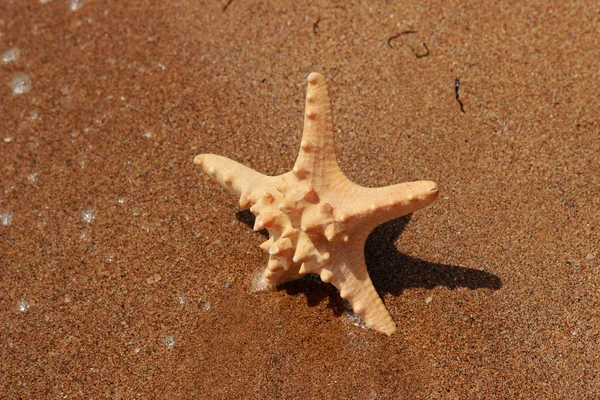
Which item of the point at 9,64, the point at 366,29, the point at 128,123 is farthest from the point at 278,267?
the point at 9,64

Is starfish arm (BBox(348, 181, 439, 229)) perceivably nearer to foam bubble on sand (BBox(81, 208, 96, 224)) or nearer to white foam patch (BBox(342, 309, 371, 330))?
white foam patch (BBox(342, 309, 371, 330))

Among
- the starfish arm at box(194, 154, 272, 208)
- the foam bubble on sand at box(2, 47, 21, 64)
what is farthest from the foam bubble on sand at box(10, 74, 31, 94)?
the starfish arm at box(194, 154, 272, 208)

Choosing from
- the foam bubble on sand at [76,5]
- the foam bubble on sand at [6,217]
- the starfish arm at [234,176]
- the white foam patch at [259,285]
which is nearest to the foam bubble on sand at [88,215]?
the foam bubble on sand at [6,217]

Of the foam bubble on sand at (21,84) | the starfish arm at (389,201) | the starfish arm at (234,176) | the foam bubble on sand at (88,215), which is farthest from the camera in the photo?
the foam bubble on sand at (21,84)

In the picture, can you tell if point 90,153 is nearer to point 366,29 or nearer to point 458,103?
point 366,29

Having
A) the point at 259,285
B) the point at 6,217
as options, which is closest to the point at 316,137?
the point at 259,285

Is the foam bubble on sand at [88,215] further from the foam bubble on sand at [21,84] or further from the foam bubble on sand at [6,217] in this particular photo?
the foam bubble on sand at [21,84]
